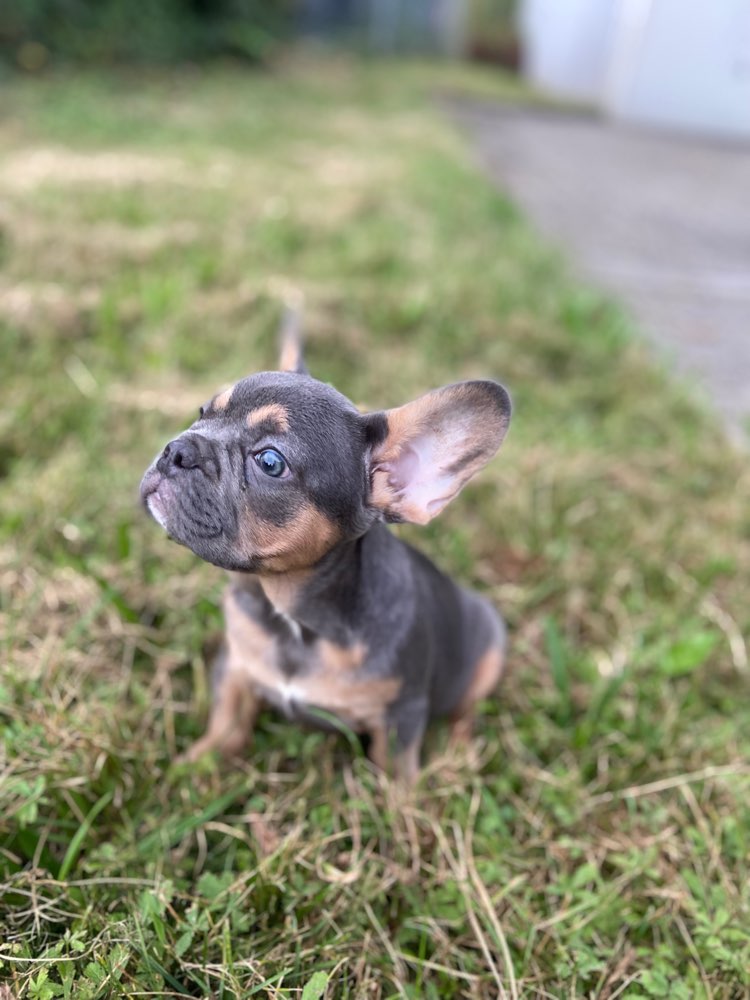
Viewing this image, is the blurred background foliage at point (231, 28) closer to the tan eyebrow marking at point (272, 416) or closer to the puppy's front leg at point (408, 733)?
the tan eyebrow marking at point (272, 416)

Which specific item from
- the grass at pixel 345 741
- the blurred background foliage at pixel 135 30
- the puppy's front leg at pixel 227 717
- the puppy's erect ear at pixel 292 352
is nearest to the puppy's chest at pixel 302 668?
the puppy's front leg at pixel 227 717

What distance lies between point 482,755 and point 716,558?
5.45 ft

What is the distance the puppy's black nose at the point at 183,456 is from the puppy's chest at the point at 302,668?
1.91 ft

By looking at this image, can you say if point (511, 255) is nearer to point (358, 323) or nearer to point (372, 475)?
point (358, 323)

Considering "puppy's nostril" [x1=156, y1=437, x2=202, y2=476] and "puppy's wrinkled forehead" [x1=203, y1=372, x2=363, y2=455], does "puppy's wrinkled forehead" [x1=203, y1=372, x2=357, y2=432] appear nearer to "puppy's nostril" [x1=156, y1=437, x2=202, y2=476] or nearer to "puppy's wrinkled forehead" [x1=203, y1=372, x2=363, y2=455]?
"puppy's wrinkled forehead" [x1=203, y1=372, x2=363, y2=455]

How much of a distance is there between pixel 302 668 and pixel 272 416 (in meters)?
0.83

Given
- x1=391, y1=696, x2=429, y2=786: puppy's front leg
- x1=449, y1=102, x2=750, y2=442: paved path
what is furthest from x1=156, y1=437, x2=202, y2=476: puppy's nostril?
x1=449, y1=102, x2=750, y2=442: paved path

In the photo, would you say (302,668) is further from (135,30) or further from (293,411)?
(135,30)

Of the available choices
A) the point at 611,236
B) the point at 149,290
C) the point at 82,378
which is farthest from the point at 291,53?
the point at 82,378

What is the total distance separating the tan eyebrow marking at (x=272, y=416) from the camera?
199cm

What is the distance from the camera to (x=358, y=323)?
17.9ft

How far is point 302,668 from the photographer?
2.41m

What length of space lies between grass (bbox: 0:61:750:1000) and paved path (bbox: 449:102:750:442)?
31.6 inches

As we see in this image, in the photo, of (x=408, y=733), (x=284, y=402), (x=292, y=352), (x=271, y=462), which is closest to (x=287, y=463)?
(x=271, y=462)
